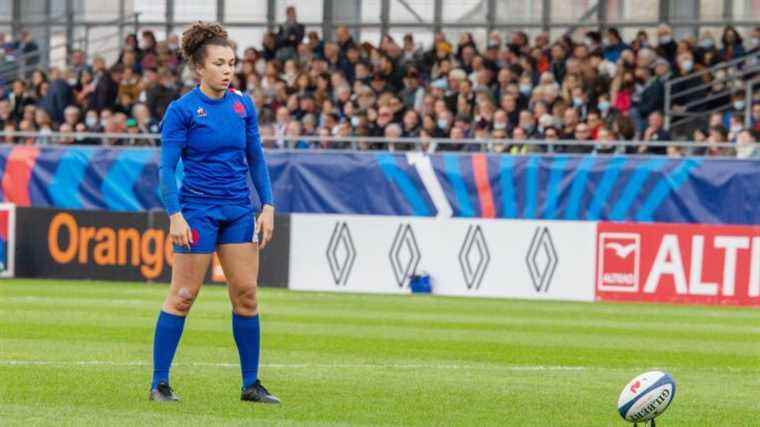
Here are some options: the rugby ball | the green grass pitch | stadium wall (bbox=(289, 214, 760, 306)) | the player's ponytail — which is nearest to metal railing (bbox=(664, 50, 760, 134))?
stadium wall (bbox=(289, 214, 760, 306))

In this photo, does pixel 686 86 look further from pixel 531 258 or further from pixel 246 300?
pixel 246 300

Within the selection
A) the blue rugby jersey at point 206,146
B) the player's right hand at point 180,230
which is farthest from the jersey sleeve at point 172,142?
the player's right hand at point 180,230

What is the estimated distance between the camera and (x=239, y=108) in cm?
1062

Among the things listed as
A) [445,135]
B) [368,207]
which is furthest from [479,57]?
[368,207]

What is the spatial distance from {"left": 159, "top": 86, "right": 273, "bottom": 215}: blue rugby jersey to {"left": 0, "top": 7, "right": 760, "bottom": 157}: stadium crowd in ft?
50.8

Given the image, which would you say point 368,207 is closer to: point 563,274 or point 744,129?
point 563,274

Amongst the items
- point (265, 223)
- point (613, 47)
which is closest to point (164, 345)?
point (265, 223)

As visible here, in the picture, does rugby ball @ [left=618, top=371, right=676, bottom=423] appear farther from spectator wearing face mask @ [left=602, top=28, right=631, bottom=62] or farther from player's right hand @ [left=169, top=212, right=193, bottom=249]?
spectator wearing face mask @ [left=602, top=28, right=631, bottom=62]

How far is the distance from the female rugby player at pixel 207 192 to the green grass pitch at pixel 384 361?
0.56 m

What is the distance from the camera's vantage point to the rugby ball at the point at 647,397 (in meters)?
8.73

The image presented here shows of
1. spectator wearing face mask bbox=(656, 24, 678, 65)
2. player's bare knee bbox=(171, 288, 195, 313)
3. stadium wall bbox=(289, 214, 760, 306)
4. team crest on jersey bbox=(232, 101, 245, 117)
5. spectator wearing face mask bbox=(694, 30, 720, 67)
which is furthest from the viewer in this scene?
spectator wearing face mask bbox=(656, 24, 678, 65)

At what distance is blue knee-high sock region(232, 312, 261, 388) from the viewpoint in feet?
35.0

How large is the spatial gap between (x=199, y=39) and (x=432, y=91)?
20.1m

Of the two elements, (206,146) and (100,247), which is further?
(100,247)
